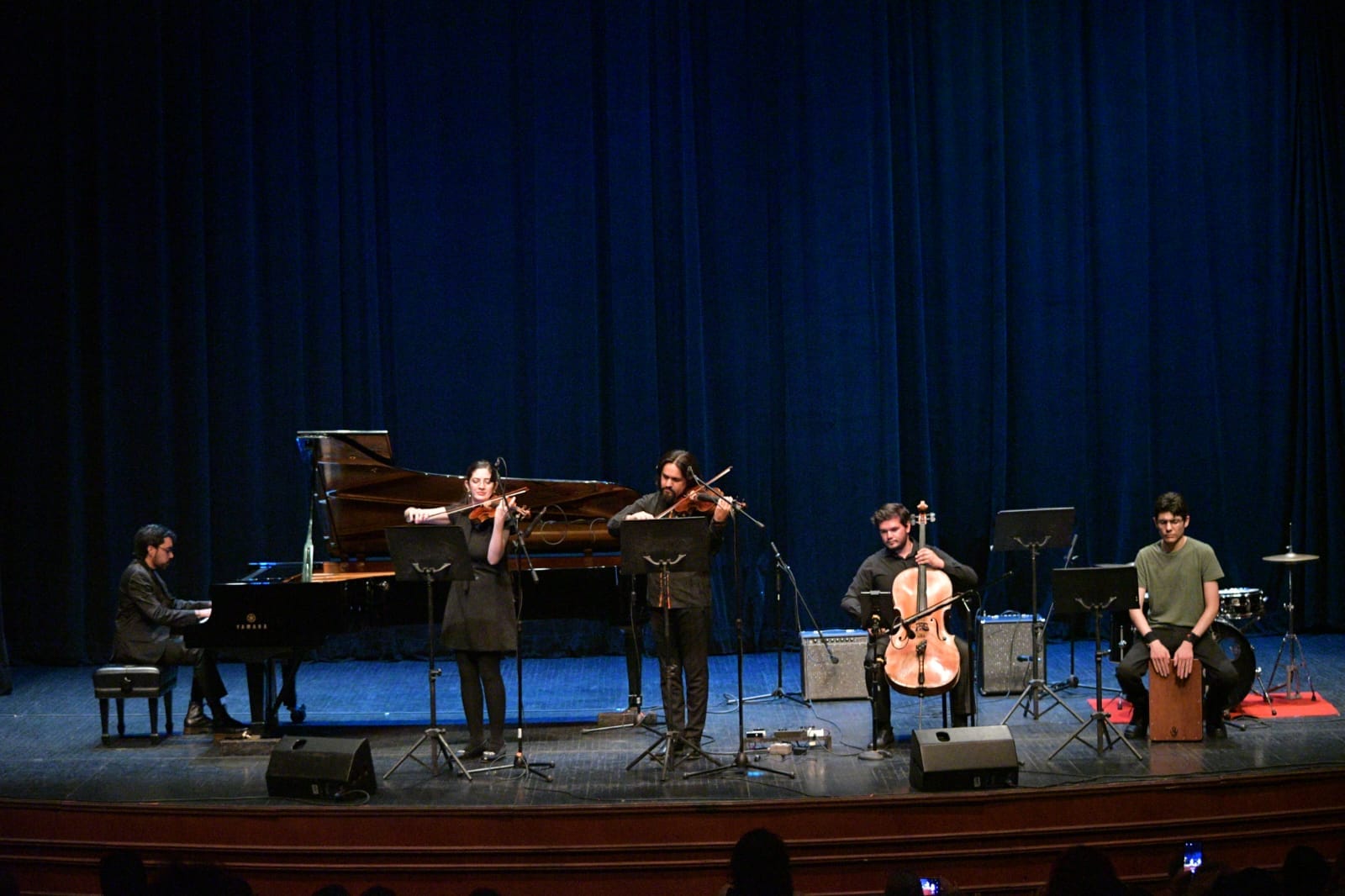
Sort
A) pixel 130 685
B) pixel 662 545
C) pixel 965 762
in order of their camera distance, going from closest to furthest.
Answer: pixel 965 762
pixel 662 545
pixel 130 685

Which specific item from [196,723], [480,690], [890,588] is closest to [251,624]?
[196,723]

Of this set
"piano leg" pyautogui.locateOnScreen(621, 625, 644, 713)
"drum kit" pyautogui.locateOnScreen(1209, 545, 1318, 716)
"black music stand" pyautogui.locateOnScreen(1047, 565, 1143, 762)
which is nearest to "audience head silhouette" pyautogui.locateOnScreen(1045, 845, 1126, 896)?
"black music stand" pyautogui.locateOnScreen(1047, 565, 1143, 762)

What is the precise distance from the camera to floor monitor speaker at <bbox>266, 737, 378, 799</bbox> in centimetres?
660

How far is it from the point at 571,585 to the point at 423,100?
5.09m

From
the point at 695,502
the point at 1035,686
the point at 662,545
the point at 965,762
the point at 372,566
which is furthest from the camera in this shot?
the point at 372,566

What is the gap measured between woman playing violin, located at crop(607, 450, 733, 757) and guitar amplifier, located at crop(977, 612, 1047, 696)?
2417mm

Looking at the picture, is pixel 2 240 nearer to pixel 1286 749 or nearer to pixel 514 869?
pixel 514 869

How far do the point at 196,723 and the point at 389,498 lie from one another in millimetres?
1824

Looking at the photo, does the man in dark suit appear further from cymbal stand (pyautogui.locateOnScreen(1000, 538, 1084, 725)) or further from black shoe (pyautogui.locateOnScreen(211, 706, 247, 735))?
cymbal stand (pyautogui.locateOnScreen(1000, 538, 1084, 725))

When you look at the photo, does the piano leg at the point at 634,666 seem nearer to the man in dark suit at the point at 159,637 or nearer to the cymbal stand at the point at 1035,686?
the cymbal stand at the point at 1035,686

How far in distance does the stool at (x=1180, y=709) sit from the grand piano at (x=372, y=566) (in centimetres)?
308

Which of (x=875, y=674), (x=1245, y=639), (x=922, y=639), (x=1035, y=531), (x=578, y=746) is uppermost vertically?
(x=1035, y=531)

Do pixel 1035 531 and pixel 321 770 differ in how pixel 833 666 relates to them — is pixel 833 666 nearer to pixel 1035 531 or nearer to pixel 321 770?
pixel 1035 531

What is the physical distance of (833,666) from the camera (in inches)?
352
